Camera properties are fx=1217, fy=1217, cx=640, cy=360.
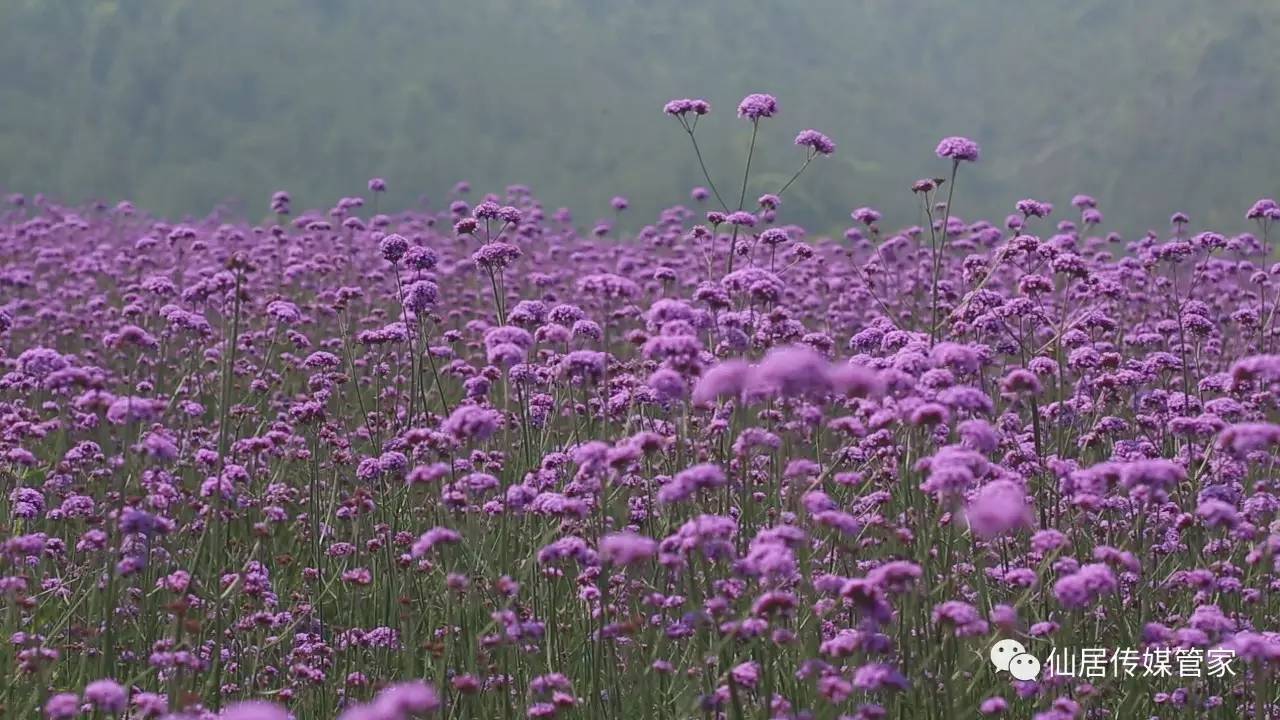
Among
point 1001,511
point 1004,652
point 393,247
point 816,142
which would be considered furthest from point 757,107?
point 1001,511

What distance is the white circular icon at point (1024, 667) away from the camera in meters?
5.71

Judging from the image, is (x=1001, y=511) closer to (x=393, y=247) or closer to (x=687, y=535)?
(x=687, y=535)

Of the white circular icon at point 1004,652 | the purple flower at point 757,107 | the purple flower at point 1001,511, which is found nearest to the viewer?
the purple flower at point 1001,511

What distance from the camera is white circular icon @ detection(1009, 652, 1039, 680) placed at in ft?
18.7

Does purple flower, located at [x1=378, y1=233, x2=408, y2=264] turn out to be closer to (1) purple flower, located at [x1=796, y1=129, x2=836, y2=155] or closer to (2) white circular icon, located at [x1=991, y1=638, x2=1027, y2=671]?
(1) purple flower, located at [x1=796, y1=129, x2=836, y2=155]

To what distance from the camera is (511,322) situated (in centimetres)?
823

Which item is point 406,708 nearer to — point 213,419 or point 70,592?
point 70,592

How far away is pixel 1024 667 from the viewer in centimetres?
577

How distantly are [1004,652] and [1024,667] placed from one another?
141 mm

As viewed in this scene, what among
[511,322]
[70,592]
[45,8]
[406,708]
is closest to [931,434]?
[511,322]

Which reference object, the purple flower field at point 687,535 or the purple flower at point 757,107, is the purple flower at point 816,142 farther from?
the purple flower at point 757,107

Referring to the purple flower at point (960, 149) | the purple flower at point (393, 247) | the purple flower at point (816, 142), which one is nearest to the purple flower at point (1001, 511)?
the purple flower at point (960, 149)

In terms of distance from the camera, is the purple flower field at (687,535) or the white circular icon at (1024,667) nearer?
the purple flower field at (687,535)

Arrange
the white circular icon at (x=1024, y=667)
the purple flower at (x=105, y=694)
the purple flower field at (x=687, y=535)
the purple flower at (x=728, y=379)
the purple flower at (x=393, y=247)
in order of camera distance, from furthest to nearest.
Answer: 1. the purple flower at (x=393, y=247)
2. the white circular icon at (x=1024, y=667)
3. the purple flower field at (x=687, y=535)
4. the purple flower at (x=105, y=694)
5. the purple flower at (x=728, y=379)
